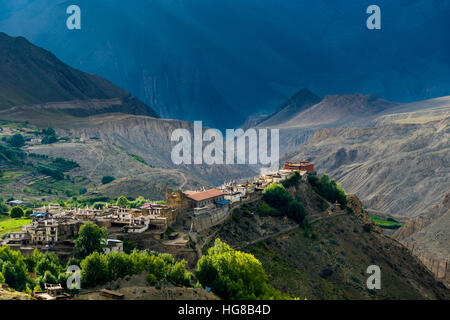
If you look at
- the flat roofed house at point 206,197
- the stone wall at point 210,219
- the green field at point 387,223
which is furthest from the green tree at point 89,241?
the green field at point 387,223

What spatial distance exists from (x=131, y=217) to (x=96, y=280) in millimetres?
18846

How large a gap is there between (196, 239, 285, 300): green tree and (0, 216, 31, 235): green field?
1122 inches

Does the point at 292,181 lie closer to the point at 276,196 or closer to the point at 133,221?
the point at 276,196

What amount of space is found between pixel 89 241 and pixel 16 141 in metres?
105

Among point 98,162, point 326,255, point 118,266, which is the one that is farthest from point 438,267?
point 98,162

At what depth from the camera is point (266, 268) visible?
63.1 metres

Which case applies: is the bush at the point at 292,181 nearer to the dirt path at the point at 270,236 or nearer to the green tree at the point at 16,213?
the dirt path at the point at 270,236

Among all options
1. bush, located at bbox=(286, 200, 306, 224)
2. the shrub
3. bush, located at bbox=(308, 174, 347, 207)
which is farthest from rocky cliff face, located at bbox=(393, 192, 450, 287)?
the shrub

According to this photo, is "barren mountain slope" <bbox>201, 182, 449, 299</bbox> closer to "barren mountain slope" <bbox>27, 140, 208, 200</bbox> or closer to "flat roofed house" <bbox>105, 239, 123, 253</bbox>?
"flat roofed house" <bbox>105, 239, 123, 253</bbox>

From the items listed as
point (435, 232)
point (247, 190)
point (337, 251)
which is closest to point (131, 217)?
→ point (247, 190)

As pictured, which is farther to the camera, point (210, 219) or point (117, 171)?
point (117, 171)

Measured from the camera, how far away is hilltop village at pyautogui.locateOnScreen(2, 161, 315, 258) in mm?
58219

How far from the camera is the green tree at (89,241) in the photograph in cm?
5519

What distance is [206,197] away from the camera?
7225 cm
